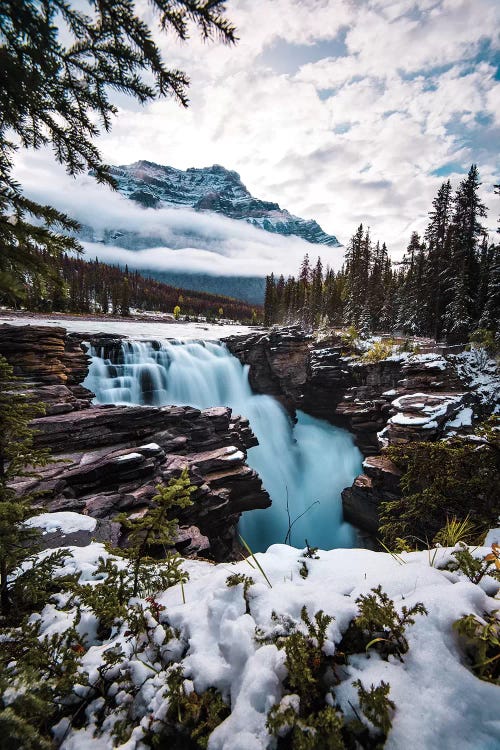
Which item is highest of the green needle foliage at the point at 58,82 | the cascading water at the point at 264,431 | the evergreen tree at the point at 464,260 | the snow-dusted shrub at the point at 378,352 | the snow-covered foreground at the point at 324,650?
the evergreen tree at the point at 464,260

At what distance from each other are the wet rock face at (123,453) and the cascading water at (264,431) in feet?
11.9

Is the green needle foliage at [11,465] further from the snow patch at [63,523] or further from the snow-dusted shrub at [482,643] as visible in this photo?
the snow-dusted shrub at [482,643]

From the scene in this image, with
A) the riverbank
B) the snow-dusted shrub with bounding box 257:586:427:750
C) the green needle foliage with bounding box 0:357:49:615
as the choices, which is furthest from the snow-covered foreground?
the riverbank

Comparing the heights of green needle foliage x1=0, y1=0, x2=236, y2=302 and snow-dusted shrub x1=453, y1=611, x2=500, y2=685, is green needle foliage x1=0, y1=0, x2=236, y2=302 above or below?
above

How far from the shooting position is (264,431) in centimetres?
2762

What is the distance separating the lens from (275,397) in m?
33.3

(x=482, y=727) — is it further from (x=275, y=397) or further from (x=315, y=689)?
(x=275, y=397)

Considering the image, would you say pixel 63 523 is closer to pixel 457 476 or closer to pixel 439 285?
pixel 457 476

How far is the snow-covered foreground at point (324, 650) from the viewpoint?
153cm

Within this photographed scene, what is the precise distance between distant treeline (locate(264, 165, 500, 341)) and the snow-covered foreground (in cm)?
2466

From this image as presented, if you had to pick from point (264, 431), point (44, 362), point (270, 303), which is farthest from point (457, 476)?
point (270, 303)

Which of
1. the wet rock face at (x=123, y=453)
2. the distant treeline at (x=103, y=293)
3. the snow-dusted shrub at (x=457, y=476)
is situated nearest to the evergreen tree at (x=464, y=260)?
the wet rock face at (x=123, y=453)

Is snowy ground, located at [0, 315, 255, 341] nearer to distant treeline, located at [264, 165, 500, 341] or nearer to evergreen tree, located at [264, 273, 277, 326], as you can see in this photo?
distant treeline, located at [264, 165, 500, 341]

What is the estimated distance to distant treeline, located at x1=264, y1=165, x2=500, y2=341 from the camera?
2634cm
